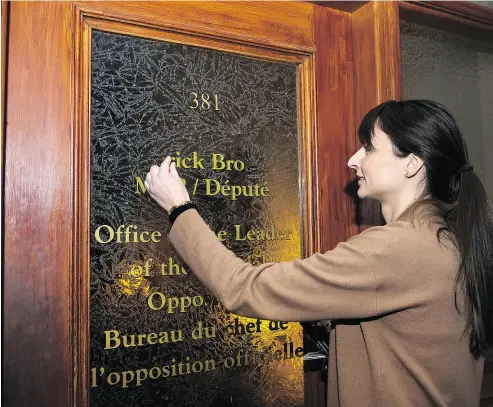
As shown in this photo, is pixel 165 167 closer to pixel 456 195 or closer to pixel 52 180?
pixel 52 180

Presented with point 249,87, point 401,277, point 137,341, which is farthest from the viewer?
point 249,87

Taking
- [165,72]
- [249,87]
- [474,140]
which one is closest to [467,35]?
[474,140]

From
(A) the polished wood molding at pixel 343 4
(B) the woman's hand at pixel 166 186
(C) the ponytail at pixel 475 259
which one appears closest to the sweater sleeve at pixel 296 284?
(B) the woman's hand at pixel 166 186

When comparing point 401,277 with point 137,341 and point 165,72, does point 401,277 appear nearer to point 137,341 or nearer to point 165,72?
point 137,341

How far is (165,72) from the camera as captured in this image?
1.22m

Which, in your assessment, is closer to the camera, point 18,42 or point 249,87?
point 18,42

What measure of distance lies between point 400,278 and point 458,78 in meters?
0.97

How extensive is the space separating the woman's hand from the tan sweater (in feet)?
0.18

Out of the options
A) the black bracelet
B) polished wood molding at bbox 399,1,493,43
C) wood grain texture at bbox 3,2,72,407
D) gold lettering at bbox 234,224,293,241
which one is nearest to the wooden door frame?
wood grain texture at bbox 3,2,72,407

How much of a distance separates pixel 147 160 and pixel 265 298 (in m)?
0.44

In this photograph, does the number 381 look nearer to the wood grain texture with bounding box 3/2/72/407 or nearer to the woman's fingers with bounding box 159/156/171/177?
the woman's fingers with bounding box 159/156/171/177

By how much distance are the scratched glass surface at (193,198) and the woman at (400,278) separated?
13cm

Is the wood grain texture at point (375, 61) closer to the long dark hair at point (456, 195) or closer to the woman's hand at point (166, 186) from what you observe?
the long dark hair at point (456, 195)

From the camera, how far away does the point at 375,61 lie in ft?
4.55
